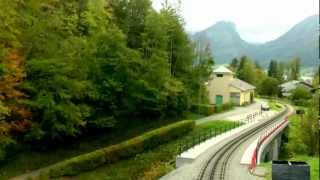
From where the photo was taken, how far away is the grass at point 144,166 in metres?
35.8

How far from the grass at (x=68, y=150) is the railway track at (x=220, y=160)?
9.61 m

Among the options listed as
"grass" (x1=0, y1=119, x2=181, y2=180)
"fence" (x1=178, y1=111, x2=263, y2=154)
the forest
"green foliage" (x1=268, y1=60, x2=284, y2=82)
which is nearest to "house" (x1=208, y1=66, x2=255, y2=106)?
"fence" (x1=178, y1=111, x2=263, y2=154)

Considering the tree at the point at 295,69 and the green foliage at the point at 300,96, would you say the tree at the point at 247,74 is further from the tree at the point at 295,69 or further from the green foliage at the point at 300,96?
the green foliage at the point at 300,96

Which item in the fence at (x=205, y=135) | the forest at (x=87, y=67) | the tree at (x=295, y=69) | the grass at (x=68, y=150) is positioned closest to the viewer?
the grass at (x=68, y=150)

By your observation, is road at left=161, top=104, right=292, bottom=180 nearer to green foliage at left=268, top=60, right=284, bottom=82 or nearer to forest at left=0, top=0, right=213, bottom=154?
forest at left=0, top=0, right=213, bottom=154

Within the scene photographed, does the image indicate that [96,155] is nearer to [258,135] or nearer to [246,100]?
[258,135]

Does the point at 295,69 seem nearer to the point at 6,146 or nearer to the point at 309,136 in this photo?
the point at 309,136

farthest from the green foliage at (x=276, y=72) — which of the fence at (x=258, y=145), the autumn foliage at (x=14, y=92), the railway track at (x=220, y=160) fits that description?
the autumn foliage at (x=14, y=92)

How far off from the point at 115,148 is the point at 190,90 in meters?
24.5

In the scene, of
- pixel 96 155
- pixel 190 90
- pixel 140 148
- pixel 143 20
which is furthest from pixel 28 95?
pixel 190 90

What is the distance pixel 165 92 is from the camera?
57094mm

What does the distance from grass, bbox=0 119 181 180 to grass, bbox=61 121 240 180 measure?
13.3ft

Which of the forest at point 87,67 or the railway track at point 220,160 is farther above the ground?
the forest at point 87,67

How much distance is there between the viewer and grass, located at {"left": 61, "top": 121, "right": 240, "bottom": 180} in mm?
35750
